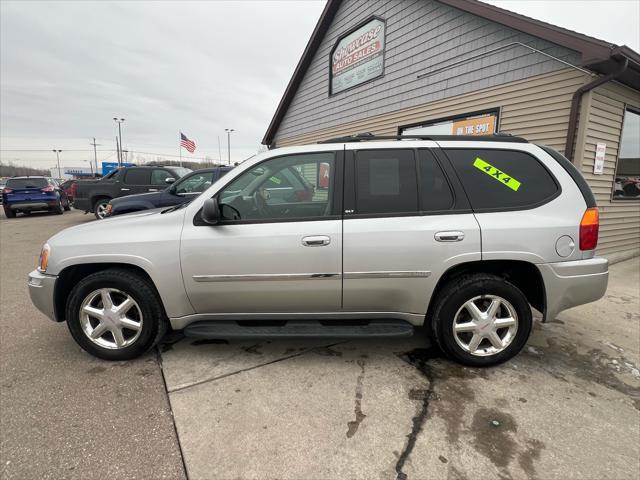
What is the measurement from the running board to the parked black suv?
13.4 feet

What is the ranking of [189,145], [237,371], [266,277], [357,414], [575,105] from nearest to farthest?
[357,414] < [266,277] < [237,371] < [575,105] < [189,145]

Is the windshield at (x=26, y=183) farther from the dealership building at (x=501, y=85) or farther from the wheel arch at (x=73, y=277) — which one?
the wheel arch at (x=73, y=277)

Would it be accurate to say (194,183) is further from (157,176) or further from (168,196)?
(157,176)

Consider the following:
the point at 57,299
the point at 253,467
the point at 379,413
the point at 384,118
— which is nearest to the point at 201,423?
the point at 253,467

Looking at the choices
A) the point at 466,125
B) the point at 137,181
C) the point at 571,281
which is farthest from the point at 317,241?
the point at 137,181

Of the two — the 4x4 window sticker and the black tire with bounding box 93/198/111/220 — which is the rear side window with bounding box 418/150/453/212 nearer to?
the 4x4 window sticker

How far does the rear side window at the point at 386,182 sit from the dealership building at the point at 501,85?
403cm

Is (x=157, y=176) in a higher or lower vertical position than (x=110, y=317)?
higher

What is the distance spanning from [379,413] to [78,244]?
2.54 m

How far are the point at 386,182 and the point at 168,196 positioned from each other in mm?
5354

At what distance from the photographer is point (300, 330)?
269 cm

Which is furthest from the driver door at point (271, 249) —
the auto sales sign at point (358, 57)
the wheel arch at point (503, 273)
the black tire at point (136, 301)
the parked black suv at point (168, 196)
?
the auto sales sign at point (358, 57)

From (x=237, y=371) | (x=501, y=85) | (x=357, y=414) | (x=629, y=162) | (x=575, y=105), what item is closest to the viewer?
(x=357, y=414)

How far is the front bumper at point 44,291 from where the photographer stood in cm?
276
